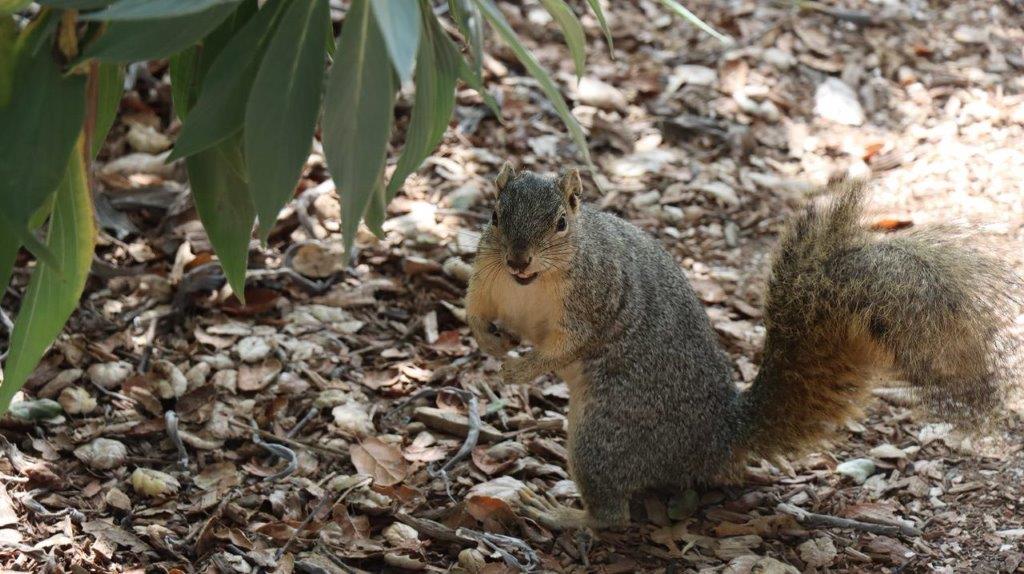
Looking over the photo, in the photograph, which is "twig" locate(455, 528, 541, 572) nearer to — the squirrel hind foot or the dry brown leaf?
the squirrel hind foot

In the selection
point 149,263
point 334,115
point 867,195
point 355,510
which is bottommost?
point 355,510

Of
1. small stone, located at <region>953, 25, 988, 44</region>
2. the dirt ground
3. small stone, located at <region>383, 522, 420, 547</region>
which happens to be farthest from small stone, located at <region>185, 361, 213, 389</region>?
small stone, located at <region>953, 25, 988, 44</region>

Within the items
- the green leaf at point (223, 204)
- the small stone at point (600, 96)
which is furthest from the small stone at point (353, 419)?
the small stone at point (600, 96)

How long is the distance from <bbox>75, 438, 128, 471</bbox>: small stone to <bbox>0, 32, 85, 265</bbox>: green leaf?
1303mm

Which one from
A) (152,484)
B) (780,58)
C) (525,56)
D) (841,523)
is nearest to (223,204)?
→ (525,56)

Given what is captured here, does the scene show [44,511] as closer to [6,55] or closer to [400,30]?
[6,55]

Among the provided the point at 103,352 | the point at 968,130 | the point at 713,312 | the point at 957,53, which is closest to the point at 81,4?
the point at 103,352

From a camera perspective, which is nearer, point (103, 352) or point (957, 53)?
point (103, 352)

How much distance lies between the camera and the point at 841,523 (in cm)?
305

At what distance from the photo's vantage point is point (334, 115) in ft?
5.68

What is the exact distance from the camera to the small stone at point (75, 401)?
3180mm

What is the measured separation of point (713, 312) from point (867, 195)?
119 cm

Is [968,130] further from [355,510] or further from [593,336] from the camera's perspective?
[355,510]

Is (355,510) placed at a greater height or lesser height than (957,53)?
lesser
